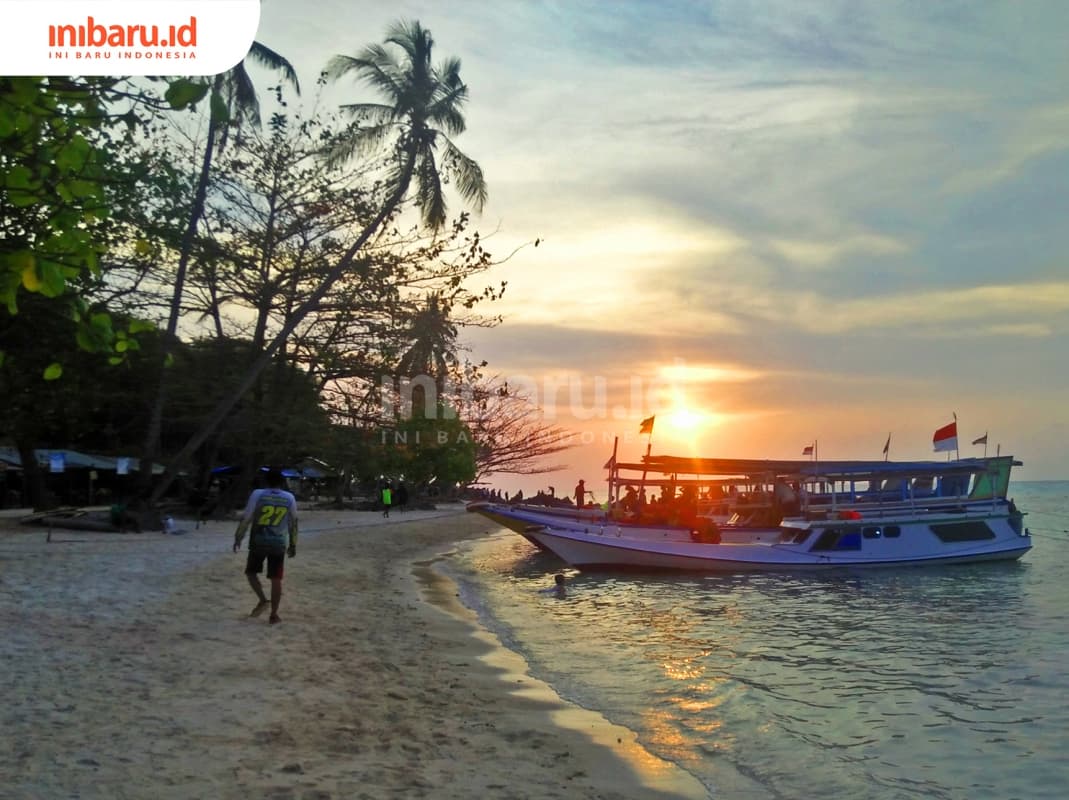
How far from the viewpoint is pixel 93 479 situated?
124 ft

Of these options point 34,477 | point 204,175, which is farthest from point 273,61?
point 34,477

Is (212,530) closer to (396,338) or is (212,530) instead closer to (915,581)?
(396,338)

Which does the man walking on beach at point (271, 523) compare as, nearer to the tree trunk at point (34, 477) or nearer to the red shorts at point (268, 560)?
the red shorts at point (268, 560)

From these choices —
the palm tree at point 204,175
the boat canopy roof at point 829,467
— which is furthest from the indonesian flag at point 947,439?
the palm tree at point 204,175

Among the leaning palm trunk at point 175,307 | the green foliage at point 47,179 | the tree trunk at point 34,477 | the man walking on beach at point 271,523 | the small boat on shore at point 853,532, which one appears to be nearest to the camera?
the green foliage at point 47,179

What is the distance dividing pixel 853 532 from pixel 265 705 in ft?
67.3

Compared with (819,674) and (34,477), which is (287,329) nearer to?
(34,477)

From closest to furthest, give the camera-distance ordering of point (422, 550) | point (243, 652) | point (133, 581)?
point (243, 652) < point (133, 581) < point (422, 550)

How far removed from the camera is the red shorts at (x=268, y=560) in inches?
414

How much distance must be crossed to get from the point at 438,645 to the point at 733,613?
7.37m

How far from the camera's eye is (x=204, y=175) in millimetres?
22938

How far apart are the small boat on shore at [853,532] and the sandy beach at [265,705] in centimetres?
1049

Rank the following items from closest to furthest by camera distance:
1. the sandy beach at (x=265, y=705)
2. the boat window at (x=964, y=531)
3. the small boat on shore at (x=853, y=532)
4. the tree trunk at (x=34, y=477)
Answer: the sandy beach at (x=265, y=705) < the small boat on shore at (x=853, y=532) < the boat window at (x=964, y=531) < the tree trunk at (x=34, y=477)

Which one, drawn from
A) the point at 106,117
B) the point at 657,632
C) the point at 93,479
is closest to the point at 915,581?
the point at 657,632
